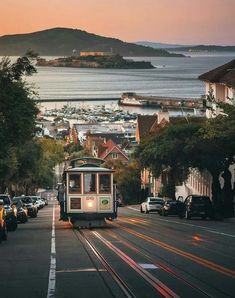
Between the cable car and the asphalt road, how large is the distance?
7.68 metres

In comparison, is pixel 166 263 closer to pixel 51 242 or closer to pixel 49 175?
pixel 51 242

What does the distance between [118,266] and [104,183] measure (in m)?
22.4

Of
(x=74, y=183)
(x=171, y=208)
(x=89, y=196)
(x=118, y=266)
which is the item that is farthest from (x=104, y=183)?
(x=171, y=208)

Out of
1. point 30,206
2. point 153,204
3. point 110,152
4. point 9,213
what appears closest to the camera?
point 9,213

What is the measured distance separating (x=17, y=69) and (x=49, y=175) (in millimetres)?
92939

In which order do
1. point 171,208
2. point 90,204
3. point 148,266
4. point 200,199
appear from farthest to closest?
point 171,208 < point 200,199 < point 90,204 < point 148,266

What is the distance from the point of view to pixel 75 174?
4550cm

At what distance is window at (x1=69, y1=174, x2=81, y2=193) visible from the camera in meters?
45.4

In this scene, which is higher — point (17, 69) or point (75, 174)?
point (17, 69)

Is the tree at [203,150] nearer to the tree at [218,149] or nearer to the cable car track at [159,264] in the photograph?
the tree at [218,149]

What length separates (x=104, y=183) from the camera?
149 feet

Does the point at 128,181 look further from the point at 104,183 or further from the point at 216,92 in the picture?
the point at 104,183

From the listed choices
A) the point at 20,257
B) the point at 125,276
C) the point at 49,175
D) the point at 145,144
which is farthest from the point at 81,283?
the point at 49,175

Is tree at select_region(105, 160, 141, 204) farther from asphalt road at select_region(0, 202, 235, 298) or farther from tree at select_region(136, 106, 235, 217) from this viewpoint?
asphalt road at select_region(0, 202, 235, 298)
